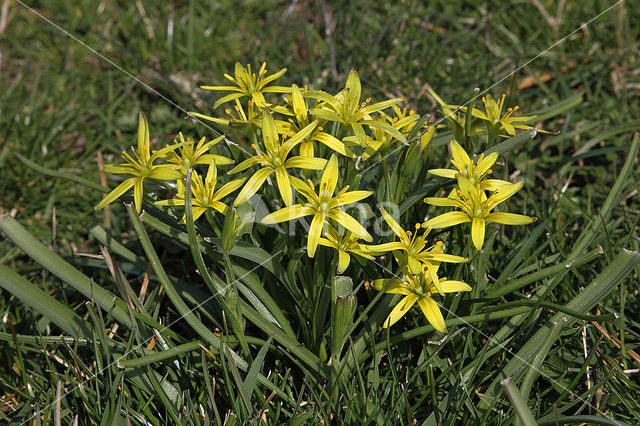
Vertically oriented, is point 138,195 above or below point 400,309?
above

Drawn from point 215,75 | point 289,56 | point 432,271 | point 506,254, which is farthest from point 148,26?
point 432,271

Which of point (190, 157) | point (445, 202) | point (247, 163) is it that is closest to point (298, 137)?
point (247, 163)

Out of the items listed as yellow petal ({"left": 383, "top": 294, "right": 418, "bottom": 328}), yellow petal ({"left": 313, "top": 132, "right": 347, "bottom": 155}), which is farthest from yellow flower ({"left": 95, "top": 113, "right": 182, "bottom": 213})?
yellow petal ({"left": 383, "top": 294, "right": 418, "bottom": 328})

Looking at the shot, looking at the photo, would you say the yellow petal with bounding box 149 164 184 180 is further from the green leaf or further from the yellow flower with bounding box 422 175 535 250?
the green leaf

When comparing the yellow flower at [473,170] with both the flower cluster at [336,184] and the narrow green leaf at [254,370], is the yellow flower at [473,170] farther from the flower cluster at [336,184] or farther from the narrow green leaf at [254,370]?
the narrow green leaf at [254,370]

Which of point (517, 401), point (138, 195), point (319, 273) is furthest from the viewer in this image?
point (319, 273)

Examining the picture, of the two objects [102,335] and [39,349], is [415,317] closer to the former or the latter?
[102,335]

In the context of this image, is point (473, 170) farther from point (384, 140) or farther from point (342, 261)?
point (342, 261)

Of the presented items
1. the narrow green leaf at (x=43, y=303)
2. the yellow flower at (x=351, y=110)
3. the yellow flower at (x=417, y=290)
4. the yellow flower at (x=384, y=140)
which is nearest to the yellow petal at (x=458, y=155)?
the yellow flower at (x=384, y=140)
